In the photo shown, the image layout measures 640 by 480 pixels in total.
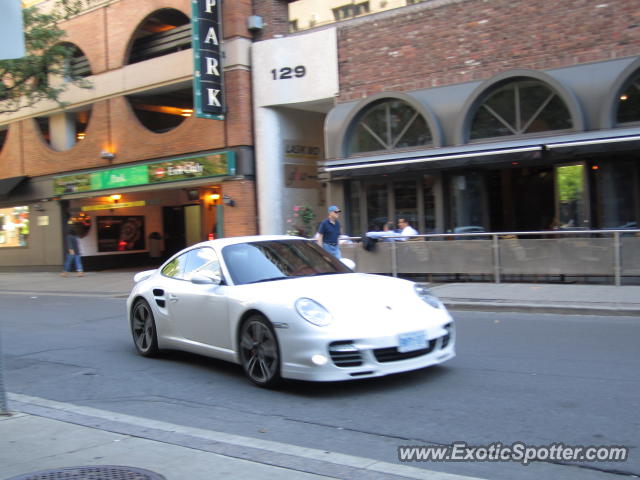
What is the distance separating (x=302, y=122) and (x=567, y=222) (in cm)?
947

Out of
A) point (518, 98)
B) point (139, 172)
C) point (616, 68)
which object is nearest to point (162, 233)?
point (139, 172)

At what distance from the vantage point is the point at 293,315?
5.59m

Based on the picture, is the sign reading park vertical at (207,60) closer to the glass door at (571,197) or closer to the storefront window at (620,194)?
the glass door at (571,197)

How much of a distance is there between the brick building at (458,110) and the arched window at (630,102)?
0.02 meters

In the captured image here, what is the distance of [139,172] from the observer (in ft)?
74.0

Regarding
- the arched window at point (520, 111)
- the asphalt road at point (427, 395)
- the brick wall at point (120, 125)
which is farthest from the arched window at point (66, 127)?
the asphalt road at point (427, 395)

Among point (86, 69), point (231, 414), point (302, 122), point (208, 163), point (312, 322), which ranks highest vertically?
point (86, 69)

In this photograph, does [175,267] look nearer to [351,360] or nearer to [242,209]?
[351,360]

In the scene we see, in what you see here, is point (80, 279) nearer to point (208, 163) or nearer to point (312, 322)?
point (208, 163)

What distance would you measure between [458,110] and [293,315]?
11862 millimetres

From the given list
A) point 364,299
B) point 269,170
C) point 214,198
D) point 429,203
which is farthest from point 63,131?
point 364,299

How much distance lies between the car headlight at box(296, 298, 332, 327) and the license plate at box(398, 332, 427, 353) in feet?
2.16

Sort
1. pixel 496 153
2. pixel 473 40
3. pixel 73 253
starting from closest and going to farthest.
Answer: pixel 496 153 < pixel 473 40 < pixel 73 253

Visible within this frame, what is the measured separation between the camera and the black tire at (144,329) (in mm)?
7660
